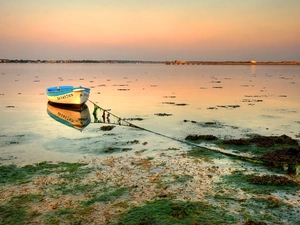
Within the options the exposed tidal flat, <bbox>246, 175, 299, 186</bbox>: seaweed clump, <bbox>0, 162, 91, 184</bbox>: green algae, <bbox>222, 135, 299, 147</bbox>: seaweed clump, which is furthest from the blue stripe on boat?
<bbox>246, 175, 299, 186</bbox>: seaweed clump

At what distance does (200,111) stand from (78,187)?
1834 centimetres

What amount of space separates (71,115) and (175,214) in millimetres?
18398

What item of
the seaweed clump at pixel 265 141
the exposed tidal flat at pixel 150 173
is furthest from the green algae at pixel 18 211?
the seaweed clump at pixel 265 141

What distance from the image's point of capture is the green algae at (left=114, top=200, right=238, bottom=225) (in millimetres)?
7469

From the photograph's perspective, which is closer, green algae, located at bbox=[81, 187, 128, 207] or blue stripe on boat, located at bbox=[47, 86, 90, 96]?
green algae, located at bbox=[81, 187, 128, 207]

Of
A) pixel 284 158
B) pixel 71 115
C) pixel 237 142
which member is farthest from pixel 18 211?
pixel 71 115

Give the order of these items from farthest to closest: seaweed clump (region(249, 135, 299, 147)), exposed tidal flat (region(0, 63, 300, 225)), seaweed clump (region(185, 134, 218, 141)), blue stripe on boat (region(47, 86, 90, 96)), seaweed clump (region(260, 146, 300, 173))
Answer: blue stripe on boat (region(47, 86, 90, 96)), seaweed clump (region(185, 134, 218, 141)), seaweed clump (region(249, 135, 299, 147)), seaweed clump (region(260, 146, 300, 173)), exposed tidal flat (region(0, 63, 300, 225))

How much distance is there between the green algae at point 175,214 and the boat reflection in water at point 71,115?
12.0m

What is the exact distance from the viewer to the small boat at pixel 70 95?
26469 mm

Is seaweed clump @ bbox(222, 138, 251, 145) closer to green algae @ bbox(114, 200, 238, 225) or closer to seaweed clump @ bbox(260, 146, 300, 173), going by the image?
seaweed clump @ bbox(260, 146, 300, 173)

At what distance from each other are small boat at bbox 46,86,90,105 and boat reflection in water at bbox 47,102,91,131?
61 centimetres

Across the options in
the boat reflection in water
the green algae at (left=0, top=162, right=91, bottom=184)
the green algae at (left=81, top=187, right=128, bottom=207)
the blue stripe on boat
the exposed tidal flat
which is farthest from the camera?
the blue stripe on boat

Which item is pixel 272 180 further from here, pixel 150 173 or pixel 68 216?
pixel 68 216

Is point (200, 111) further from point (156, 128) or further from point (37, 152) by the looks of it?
point (37, 152)
